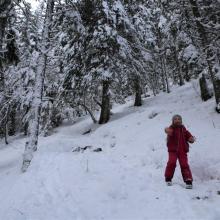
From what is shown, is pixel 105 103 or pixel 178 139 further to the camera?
pixel 105 103

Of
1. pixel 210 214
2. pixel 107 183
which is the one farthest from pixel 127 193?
pixel 210 214

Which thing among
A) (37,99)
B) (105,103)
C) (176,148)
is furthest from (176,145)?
(105,103)

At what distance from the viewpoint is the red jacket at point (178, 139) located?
27.6ft

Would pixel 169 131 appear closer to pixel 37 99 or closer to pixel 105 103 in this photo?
pixel 37 99

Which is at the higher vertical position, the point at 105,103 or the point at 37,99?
the point at 37,99

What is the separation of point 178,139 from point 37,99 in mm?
6099

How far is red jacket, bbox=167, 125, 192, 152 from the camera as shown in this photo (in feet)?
27.6

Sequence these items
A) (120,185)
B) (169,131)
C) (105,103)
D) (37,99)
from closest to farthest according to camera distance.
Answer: (169,131) → (120,185) → (37,99) → (105,103)

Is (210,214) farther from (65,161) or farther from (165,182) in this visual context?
(65,161)

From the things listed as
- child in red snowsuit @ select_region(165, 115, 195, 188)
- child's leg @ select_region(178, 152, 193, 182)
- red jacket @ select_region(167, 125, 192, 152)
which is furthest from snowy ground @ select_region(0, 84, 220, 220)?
red jacket @ select_region(167, 125, 192, 152)

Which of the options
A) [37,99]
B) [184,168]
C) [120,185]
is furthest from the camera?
[37,99]

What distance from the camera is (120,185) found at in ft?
28.4

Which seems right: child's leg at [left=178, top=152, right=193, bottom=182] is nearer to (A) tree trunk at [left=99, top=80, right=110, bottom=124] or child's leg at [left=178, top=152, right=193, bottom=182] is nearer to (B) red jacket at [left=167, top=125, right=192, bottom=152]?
(B) red jacket at [left=167, top=125, right=192, bottom=152]

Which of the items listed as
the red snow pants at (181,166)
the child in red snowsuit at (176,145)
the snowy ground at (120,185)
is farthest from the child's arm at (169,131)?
the snowy ground at (120,185)
